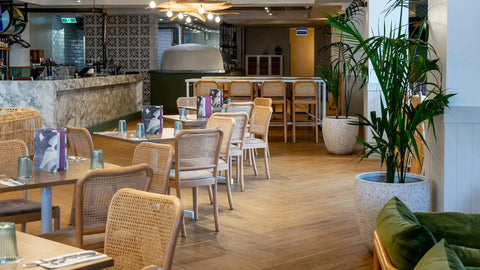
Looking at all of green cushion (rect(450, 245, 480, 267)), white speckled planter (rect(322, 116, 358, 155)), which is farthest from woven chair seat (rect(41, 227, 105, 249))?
white speckled planter (rect(322, 116, 358, 155))

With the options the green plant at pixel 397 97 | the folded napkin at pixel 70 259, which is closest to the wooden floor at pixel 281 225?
the green plant at pixel 397 97

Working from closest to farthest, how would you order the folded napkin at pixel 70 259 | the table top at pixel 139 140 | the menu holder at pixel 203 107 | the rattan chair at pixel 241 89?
the folded napkin at pixel 70 259, the table top at pixel 139 140, the menu holder at pixel 203 107, the rattan chair at pixel 241 89

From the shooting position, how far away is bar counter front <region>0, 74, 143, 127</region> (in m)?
10.6

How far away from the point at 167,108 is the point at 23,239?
16.7 m

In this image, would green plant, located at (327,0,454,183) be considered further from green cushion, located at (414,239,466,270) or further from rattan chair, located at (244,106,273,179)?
rattan chair, located at (244,106,273,179)

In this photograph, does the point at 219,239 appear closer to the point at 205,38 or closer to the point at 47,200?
the point at 47,200

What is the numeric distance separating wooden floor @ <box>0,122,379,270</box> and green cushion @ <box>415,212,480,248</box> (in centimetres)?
139

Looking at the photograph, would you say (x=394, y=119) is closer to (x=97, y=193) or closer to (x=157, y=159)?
(x=157, y=159)

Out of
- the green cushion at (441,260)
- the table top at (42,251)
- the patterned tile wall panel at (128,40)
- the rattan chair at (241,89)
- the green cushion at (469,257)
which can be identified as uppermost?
the patterned tile wall panel at (128,40)

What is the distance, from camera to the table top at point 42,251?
228 centimetres

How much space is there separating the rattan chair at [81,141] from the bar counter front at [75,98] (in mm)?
5491

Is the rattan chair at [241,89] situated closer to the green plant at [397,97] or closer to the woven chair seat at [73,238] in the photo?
the green plant at [397,97]

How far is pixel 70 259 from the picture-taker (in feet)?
7.61

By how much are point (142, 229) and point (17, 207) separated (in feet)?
6.01
